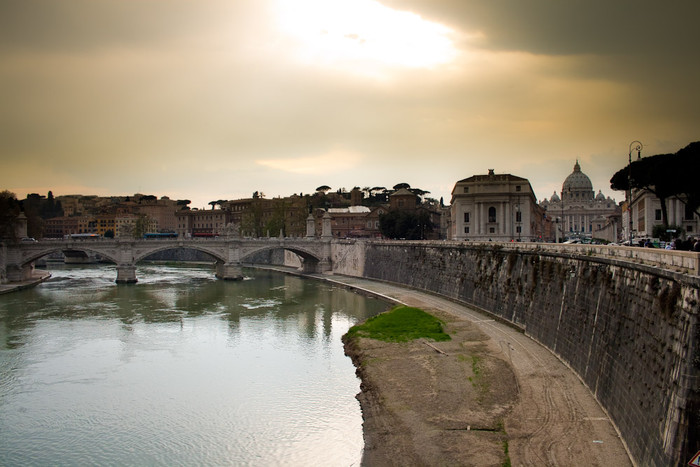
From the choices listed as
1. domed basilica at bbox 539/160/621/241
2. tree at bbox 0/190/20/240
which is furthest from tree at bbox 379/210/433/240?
domed basilica at bbox 539/160/621/241

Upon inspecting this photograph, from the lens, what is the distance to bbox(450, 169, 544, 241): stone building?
6562 centimetres

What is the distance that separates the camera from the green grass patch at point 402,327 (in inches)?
1041

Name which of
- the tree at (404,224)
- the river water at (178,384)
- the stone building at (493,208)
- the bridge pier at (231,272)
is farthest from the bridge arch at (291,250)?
the river water at (178,384)

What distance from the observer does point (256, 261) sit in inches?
3297

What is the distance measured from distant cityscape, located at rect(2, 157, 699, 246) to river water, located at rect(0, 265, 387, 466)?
18847 mm

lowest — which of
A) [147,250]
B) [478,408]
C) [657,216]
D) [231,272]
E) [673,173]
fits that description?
[478,408]

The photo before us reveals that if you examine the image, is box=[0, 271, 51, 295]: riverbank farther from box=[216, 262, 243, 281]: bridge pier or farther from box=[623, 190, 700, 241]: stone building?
box=[623, 190, 700, 241]: stone building

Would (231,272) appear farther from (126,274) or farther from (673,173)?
(673,173)

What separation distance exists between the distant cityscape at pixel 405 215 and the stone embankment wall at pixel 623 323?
8.09m

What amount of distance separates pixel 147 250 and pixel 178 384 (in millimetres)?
39058

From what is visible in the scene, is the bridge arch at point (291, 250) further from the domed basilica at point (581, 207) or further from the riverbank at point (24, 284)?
the domed basilica at point (581, 207)

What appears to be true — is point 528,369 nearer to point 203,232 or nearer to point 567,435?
point 567,435

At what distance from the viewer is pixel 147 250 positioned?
58.3 metres

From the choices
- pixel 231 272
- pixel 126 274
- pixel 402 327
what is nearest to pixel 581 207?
pixel 231 272
